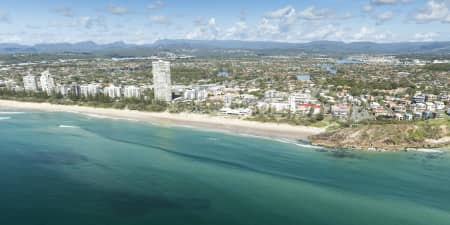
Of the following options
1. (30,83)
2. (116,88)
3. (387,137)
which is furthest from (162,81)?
(387,137)

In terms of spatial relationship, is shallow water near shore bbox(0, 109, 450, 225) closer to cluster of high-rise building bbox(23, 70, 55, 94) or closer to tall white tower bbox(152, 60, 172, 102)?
tall white tower bbox(152, 60, 172, 102)

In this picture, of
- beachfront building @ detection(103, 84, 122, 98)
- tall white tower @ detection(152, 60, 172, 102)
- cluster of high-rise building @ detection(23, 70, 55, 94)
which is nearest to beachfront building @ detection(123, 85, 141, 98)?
beachfront building @ detection(103, 84, 122, 98)

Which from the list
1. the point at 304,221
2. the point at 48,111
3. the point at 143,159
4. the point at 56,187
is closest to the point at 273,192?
the point at 304,221

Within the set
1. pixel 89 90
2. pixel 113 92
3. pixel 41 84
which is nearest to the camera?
pixel 113 92

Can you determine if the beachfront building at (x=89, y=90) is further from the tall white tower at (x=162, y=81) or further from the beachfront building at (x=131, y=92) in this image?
the tall white tower at (x=162, y=81)

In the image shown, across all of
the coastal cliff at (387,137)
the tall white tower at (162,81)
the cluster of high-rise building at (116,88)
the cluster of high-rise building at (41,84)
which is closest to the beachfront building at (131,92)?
the cluster of high-rise building at (116,88)

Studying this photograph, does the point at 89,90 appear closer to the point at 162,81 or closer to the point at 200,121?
the point at 162,81
